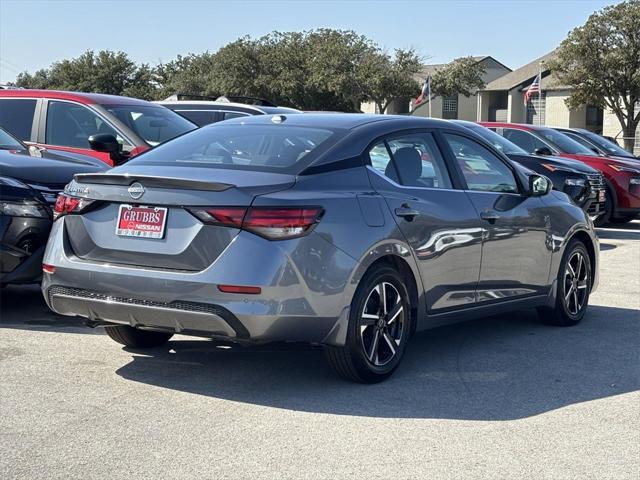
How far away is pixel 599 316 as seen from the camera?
8086 mm

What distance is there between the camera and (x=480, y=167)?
6887 mm

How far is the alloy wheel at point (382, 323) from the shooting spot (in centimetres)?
547

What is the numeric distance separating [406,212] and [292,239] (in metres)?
1.06

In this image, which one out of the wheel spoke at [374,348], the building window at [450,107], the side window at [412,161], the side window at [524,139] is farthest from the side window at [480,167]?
the building window at [450,107]

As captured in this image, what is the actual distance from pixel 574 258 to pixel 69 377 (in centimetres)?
424

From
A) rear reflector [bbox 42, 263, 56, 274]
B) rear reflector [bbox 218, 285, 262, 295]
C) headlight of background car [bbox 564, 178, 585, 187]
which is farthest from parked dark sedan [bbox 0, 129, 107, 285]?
headlight of background car [bbox 564, 178, 585, 187]

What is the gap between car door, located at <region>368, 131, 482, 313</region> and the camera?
5.77 m

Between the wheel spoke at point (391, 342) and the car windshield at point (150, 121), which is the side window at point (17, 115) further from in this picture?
the wheel spoke at point (391, 342)

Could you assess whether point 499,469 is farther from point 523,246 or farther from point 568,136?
point 568,136

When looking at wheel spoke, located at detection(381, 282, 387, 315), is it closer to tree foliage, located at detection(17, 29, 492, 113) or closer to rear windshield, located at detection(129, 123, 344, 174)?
rear windshield, located at detection(129, 123, 344, 174)

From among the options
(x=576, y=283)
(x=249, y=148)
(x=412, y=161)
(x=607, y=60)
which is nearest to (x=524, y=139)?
(x=576, y=283)

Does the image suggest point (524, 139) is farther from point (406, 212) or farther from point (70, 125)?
point (406, 212)

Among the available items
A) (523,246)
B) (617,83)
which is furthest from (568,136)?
(617,83)

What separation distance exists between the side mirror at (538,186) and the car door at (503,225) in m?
0.06
